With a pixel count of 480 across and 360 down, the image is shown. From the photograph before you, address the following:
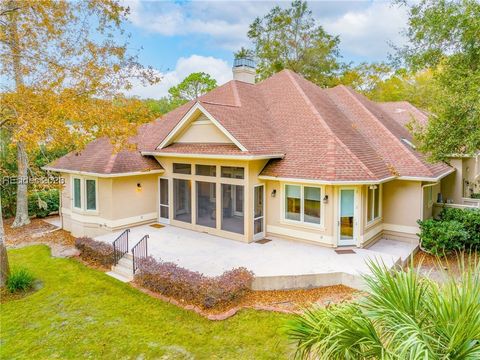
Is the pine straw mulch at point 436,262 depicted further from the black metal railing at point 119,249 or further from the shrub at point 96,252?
the shrub at point 96,252

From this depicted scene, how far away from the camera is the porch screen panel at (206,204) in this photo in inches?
608

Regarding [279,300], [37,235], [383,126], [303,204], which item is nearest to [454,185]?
[383,126]

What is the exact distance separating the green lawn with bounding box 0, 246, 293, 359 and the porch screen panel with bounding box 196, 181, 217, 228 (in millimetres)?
5329

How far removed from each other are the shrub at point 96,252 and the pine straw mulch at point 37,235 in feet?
8.64

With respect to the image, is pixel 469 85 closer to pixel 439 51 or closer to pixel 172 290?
pixel 439 51

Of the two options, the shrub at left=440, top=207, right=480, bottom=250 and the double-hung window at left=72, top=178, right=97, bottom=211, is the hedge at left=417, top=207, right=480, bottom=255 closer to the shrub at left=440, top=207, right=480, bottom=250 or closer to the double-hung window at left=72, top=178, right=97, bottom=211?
the shrub at left=440, top=207, right=480, bottom=250

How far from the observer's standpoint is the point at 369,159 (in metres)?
14.6

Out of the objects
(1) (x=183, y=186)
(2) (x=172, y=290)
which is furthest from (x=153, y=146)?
(2) (x=172, y=290)

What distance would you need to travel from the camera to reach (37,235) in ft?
58.1

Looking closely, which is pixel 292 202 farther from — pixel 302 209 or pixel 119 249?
pixel 119 249

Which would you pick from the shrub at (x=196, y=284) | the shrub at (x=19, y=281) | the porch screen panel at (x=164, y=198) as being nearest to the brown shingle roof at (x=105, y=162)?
the porch screen panel at (x=164, y=198)

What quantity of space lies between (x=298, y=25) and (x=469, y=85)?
25380mm

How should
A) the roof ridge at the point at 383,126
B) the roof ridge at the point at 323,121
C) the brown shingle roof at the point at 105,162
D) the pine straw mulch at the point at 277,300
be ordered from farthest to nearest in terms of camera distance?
the brown shingle roof at the point at 105,162 < the roof ridge at the point at 383,126 < the roof ridge at the point at 323,121 < the pine straw mulch at the point at 277,300

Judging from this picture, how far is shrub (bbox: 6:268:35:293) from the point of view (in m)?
10.9
